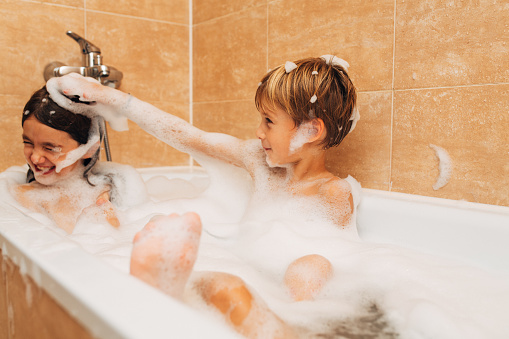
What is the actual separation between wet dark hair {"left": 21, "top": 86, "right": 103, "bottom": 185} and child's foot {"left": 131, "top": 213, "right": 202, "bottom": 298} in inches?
27.7

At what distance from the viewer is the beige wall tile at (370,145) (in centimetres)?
133

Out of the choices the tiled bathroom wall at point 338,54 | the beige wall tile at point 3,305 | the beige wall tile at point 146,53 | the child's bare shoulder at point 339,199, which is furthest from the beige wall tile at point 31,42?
the child's bare shoulder at point 339,199

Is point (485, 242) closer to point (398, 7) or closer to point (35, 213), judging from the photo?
point (398, 7)

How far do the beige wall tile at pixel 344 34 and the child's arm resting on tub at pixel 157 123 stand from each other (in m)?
0.43

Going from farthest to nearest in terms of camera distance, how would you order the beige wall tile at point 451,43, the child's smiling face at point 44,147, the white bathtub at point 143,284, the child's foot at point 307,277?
the child's smiling face at point 44,147
the beige wall tile at point 451,43
the child's foot at point 307,277
the white bathtub at point 143,284

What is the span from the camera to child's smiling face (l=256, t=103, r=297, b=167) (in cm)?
117

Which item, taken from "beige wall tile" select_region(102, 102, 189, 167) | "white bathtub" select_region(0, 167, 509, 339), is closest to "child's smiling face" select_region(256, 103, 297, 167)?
"white bathtub" select_region(0, 167, 509, 339)

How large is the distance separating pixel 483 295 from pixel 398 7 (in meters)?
0.81

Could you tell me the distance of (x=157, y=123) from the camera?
1338 mm

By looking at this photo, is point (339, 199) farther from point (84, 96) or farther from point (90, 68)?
point (90, 68)

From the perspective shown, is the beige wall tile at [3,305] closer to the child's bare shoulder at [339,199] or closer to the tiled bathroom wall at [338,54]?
the child's bare shoulder at [339,199]

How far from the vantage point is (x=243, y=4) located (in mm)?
1780

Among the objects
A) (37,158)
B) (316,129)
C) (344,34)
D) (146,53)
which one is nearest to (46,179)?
(37,158)

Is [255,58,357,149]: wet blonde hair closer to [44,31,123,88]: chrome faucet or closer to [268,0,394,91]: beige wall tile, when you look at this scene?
[268,0,394,91]: beige wall tile
